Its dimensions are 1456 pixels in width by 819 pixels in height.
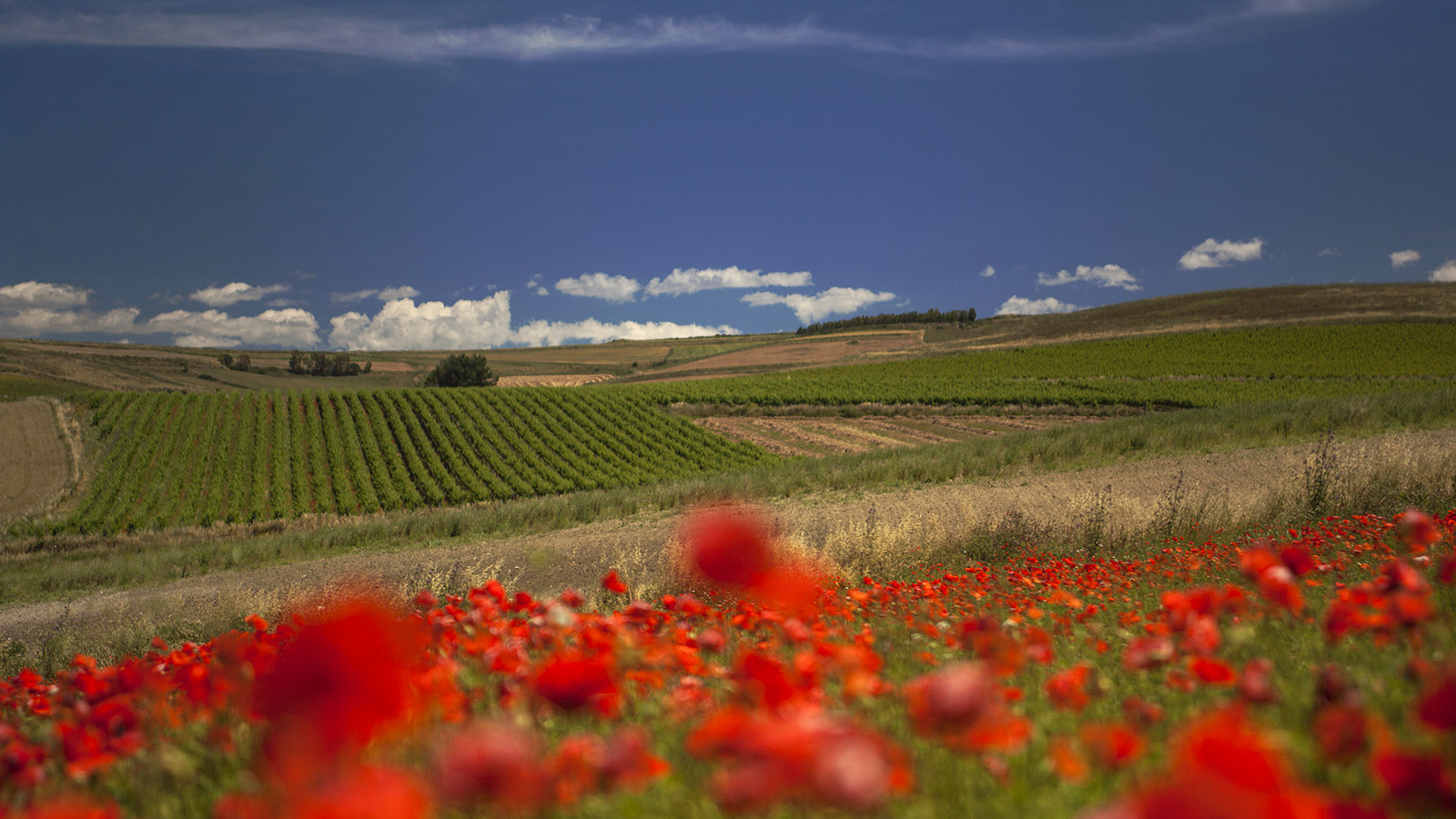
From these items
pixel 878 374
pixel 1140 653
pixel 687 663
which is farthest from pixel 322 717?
pixel 878 374

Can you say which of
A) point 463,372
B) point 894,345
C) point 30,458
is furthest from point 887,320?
point 30,458

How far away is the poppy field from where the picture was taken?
128cm

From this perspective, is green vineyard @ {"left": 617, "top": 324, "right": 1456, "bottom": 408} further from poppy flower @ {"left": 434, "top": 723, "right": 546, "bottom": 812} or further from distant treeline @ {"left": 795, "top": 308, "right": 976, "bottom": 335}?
distant treeline @ {"left": 795, "top": 308, "right": 976, "bottom": 335}

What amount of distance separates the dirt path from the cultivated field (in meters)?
0.14

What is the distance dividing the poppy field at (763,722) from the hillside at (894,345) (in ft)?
240

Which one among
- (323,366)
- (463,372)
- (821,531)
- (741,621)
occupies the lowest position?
(821,531)

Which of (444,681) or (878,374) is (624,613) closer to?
(444,681)

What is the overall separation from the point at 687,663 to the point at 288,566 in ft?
52.2

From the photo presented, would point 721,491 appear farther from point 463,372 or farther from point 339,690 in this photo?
point 463,372

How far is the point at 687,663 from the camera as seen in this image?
8.74 ft

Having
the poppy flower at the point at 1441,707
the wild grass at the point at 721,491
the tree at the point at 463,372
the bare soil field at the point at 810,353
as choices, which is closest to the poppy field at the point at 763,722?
the poppy flower at the point at 1441,707

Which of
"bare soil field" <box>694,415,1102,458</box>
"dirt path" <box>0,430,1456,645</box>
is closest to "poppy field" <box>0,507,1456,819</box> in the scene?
"dirt path" <box>0,430,1456,645</box>

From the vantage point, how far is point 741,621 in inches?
140

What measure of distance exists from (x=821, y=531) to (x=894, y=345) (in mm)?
78411
